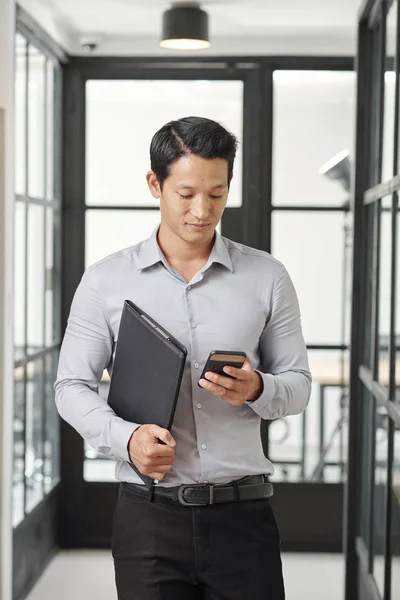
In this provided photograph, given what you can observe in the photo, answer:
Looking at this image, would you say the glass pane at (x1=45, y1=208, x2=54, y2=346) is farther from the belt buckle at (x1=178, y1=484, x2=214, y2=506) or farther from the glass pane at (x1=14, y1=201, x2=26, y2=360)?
the belt buckle at (x1=178, y1=484, x2=214, y2=506)

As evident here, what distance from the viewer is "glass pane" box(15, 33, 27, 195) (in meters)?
3.60

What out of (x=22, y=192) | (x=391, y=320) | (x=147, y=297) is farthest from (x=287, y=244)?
(x=147, y=297)

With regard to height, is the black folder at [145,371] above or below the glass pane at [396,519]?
above

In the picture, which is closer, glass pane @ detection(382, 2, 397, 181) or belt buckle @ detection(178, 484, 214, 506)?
belt buckle @ detection(178, 484, 214, 506)

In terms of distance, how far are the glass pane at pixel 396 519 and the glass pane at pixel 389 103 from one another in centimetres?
78

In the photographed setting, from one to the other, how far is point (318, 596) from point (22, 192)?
79.7 inches

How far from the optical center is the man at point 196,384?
1.72 metres

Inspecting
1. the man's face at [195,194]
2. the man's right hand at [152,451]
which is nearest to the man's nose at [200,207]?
the man's face at [195,194]

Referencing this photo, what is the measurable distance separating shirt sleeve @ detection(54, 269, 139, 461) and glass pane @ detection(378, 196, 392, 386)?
113 cm

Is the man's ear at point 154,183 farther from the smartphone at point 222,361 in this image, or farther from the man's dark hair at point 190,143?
the smartphone at point 222,361

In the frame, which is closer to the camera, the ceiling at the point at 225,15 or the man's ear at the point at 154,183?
the man's ear at the point at 154,183

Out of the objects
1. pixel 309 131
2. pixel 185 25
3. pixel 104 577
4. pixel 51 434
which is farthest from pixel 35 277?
pixel 309 131

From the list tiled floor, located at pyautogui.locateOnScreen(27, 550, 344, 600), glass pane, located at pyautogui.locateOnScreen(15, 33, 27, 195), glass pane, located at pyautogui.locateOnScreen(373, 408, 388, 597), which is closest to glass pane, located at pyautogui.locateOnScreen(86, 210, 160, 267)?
glass pane, located at pyautogui.locateOnScreen(15, 33, 27, 195)

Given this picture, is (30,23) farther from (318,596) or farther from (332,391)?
(318,596)
